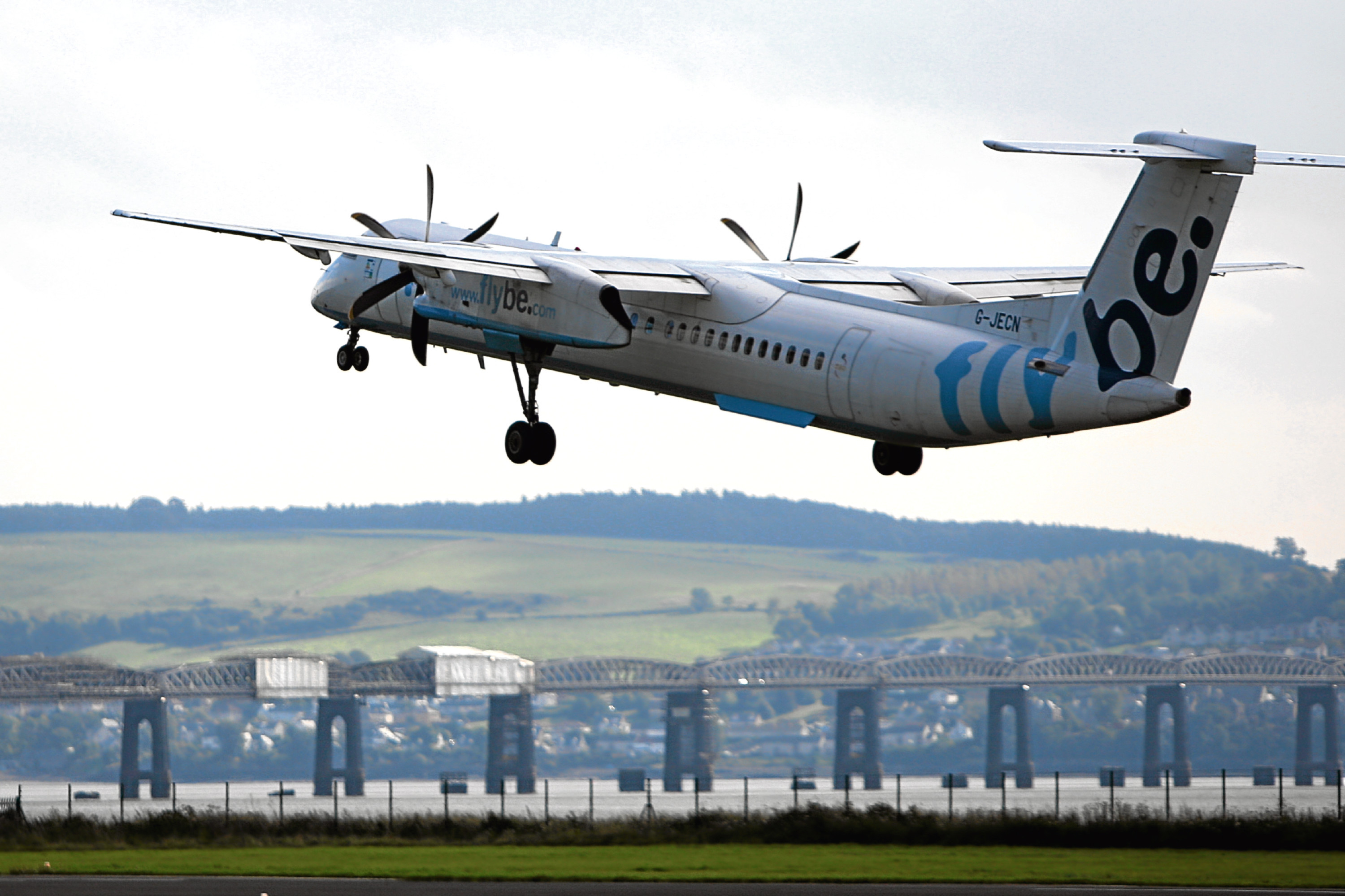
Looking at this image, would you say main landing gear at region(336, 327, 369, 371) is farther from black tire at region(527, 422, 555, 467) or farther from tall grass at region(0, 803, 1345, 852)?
tall grass at region(0, 803, 1345, 852)

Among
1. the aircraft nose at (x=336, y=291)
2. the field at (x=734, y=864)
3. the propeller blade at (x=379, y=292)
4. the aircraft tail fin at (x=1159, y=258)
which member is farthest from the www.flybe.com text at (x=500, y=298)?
the field at (x=734, y=864)

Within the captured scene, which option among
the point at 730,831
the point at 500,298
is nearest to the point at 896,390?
the point at 500,298

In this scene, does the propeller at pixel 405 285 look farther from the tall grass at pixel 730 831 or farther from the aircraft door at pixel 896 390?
the tall grass at pixel 730 831

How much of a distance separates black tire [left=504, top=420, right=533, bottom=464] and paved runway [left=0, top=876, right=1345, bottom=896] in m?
12.4

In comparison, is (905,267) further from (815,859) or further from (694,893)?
(815,859)

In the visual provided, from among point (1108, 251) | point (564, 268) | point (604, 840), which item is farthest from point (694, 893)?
point (604, 840)

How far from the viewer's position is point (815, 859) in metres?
67.7

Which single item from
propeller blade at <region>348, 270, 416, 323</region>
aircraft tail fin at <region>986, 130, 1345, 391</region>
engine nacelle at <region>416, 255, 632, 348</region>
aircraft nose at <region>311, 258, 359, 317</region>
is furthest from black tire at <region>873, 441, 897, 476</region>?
aircraft nose at <region>311, 258, 359, 317</region>

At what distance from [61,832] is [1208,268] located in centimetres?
6252

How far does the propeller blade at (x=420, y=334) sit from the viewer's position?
176ft

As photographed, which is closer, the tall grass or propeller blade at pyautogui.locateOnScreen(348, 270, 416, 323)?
propeller blade at pyautogui.locateOnScreen(348, 270, 416, 323)

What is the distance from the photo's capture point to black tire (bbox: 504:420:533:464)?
5300 centimetres

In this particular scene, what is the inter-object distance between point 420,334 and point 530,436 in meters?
4.53

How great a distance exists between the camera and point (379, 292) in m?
52.6
